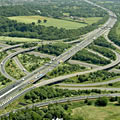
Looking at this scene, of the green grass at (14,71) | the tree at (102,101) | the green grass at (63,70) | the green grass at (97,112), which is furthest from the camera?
the green grass at (63,70)

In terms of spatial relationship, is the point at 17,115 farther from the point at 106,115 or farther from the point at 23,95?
the point at 106,115

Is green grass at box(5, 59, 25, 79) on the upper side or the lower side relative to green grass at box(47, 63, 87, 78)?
lower

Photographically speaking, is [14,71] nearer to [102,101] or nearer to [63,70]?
[63,70]

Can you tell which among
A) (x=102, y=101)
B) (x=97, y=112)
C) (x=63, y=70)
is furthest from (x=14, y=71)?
(x=97, y=112)

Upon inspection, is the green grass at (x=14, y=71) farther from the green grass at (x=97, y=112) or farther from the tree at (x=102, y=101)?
the tree at (x=102, y=101)

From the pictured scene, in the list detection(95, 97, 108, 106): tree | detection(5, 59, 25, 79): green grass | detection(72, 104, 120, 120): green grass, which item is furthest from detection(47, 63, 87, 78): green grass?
detection(72, 104, 120, 120): green grass

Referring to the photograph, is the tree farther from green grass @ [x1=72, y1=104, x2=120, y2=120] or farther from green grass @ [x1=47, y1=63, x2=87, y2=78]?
green grass @ [x1=47, y1=63, x2=87, y2=78]

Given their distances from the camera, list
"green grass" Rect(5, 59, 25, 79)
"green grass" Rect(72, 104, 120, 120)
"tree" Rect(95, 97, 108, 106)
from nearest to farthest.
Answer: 1. "green grass" Rect(72, 104, 120, 120)
2. "tree" Rect(95, 97, 108, 106)
3. "green grass" Rect(5, 59, 25, 79)

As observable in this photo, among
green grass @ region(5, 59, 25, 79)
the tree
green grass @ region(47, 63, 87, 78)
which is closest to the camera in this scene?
the tree

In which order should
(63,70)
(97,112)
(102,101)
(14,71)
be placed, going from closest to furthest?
(97,112) → (102,101) → (14,71) → (63,70)

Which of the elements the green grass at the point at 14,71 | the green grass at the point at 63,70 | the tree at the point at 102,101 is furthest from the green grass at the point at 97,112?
the green grass at the point at 14,71

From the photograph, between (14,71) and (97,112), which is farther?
(14,71)
